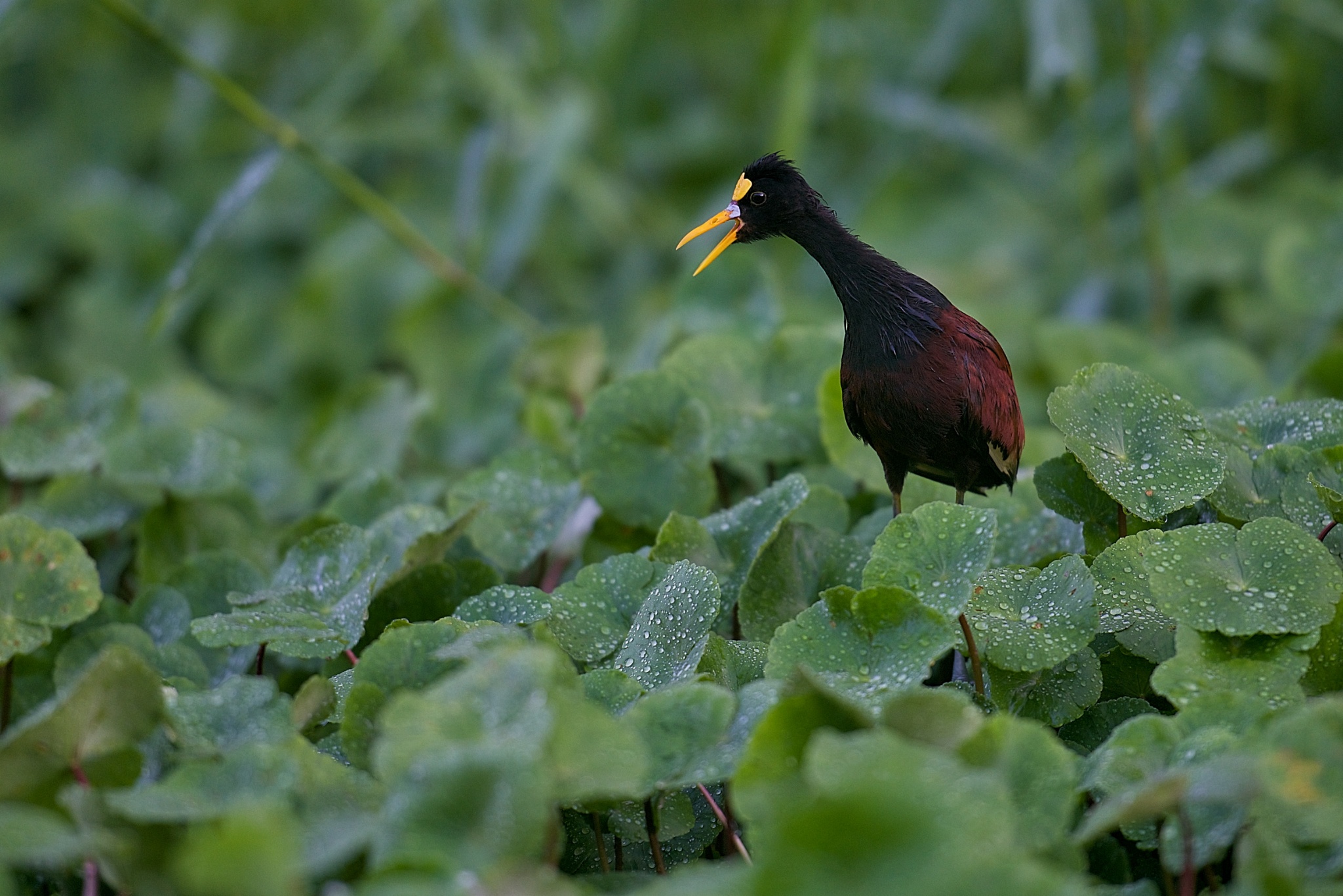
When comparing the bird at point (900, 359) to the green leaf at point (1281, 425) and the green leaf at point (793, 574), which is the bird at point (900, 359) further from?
the green leaf at point (1281, 425)

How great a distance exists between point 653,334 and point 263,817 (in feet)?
4.93

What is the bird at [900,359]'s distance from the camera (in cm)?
134

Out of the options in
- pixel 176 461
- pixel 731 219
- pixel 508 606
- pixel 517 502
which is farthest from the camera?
pixel 176 461

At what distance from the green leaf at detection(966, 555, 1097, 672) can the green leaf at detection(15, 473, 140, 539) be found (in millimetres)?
1154

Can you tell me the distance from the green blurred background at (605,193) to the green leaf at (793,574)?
2.38 ft

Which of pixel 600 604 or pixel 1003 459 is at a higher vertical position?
pixel 1003 459

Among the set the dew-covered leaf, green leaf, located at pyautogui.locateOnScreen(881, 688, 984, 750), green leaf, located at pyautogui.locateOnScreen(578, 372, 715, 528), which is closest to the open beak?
green leaf, located at pyautogui.locateOnScreen(578, 372, 715, 528)

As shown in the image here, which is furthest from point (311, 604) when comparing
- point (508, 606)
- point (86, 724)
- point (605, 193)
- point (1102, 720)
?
point (605, 193)

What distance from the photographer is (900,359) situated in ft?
4.40

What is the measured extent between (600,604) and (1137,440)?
1.88 feet

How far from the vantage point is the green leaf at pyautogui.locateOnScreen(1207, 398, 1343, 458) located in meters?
1.36

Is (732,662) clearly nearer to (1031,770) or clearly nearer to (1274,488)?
(1031,770)

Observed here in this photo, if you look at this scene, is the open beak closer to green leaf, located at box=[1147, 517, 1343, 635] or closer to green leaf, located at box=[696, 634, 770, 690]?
green leaf, located at box=[696, 634, 770, 690]

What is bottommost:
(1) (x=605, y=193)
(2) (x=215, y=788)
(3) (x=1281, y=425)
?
(2) (x=215, y=788)
